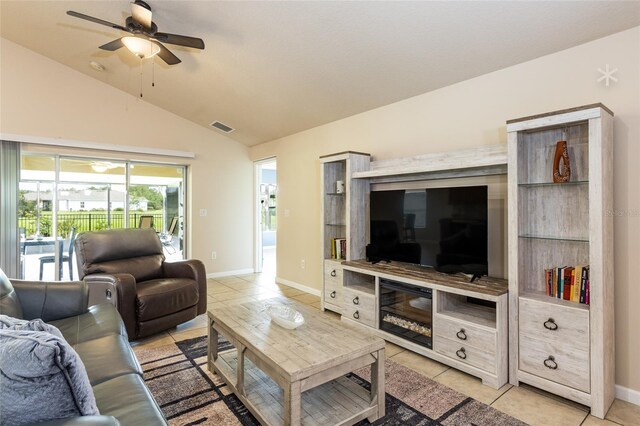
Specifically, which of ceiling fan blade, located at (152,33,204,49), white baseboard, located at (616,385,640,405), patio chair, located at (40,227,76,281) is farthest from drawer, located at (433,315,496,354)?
patio chair, located at (40,227,76,281)

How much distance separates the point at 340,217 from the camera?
4.07m

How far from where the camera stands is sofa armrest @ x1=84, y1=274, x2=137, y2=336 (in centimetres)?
277

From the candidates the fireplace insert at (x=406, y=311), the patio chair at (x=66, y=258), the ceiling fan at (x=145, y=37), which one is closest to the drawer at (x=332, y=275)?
the fireplace insert at (x=406, y=311)

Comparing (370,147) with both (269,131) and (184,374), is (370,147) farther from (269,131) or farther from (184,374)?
(184,374)

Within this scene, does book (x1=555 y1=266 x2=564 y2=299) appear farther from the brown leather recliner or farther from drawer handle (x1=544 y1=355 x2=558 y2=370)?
the brown leather recliner

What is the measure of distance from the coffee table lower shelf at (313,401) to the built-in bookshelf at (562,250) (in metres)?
1.15

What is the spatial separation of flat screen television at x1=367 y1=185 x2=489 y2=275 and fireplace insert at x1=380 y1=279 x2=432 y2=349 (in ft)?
0.99

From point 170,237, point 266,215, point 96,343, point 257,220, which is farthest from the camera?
point 266,215

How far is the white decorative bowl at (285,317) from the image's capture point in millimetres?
2082

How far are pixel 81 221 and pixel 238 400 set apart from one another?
413 centimetres

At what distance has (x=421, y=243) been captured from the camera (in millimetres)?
2988

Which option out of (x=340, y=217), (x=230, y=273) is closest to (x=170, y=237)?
(x=230, y=273)

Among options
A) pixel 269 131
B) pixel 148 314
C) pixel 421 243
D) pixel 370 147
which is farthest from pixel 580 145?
pixel 269 131

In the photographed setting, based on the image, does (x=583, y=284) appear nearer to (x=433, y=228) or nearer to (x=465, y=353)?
(x=465, y=353)
